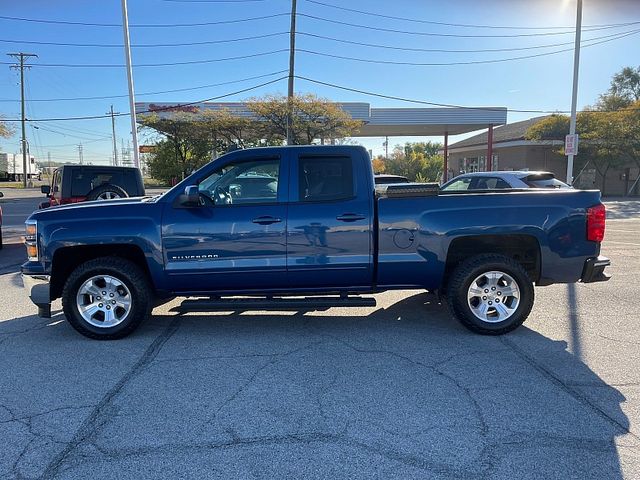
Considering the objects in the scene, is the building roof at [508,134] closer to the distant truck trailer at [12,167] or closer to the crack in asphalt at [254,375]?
the crack in asphalt at [254,375]

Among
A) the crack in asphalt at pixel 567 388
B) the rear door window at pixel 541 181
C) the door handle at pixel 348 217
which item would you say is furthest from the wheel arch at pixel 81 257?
the rear door window at pixel 541 181

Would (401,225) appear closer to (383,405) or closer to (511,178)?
(383,405)

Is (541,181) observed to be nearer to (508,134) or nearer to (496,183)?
(496,183)

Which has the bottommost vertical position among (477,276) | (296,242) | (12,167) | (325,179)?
(477,276)

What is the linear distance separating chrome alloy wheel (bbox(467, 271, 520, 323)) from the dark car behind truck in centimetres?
705

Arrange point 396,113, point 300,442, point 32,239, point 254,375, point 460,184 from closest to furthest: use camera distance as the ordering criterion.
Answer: point 300,442 < point 254,375 < point 32,239 < point 460,184 < point 396,113

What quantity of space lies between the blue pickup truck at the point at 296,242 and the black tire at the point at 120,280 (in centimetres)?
1

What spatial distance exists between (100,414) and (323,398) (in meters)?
1.63

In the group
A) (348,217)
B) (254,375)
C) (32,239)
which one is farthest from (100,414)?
(348,217)

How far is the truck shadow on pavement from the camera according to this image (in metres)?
2.79

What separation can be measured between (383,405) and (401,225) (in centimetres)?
196

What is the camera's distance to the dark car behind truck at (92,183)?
9.12 m

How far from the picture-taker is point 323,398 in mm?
3574

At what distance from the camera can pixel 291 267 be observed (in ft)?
15.8
